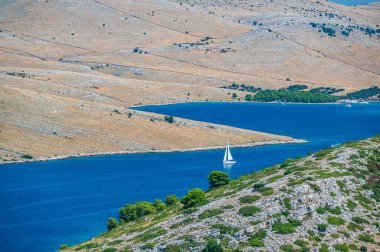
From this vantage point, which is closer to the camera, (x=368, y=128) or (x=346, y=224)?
(x=346, y=224)

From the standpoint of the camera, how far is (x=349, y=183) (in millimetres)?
49469

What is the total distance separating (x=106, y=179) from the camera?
313ft

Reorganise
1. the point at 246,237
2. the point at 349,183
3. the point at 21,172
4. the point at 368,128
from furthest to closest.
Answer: the point at 368,128
the point at 21,172
the point at 349,183
the point at 246,237

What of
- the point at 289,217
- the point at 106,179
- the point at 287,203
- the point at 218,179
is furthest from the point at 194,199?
the point at 106,179

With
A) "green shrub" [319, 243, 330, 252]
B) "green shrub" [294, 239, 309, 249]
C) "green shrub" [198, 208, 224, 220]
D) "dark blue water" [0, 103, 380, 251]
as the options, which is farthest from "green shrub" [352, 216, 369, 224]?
"dark blue water" [0, 103, 380, 251]

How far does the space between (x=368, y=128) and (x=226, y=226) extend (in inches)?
3912

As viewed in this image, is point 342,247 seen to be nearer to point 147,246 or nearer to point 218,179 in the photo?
point 147,246

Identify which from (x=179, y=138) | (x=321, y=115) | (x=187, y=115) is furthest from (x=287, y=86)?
(x=179, y=138)

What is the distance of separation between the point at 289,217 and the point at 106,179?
51856 mm

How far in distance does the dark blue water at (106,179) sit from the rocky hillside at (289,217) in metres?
18.3

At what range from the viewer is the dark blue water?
71125mm

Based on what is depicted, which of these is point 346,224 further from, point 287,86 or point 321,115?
point 287,86

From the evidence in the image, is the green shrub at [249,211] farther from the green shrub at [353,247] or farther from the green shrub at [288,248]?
the green shrub at [353,247]

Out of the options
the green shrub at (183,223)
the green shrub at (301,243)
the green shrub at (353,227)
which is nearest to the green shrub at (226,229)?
the green shrub at (183,223)
